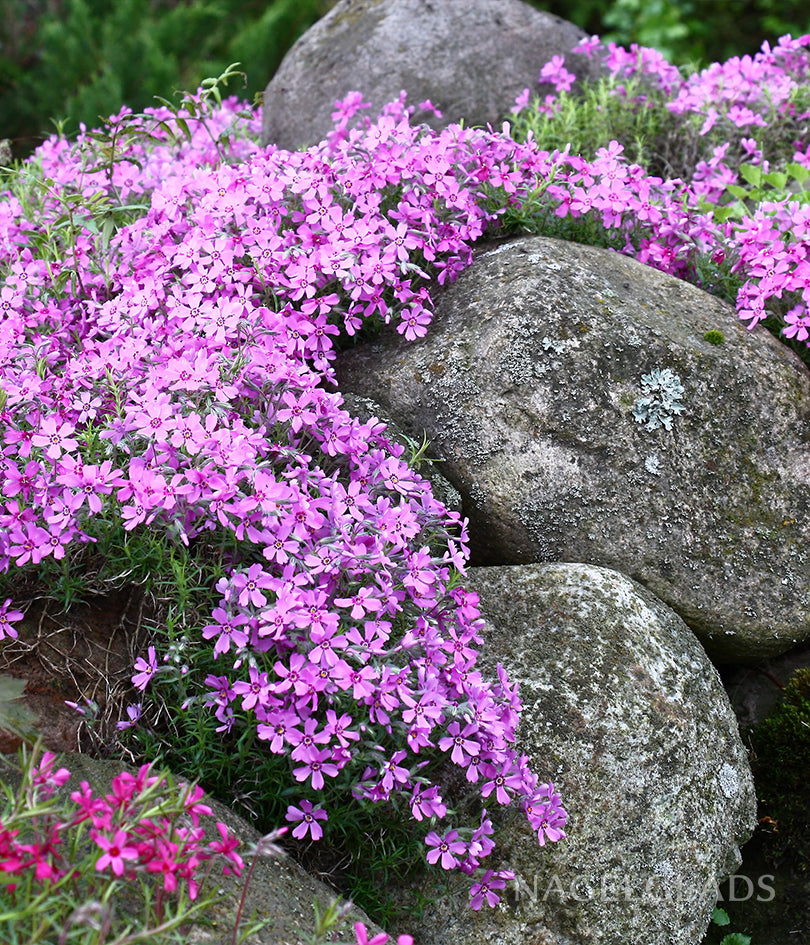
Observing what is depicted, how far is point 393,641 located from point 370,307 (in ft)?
3.85

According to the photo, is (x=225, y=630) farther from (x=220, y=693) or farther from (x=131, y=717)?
(x=131, y=717)

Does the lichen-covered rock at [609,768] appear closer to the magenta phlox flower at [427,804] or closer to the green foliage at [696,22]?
the magenta phlox flower at [427,804]

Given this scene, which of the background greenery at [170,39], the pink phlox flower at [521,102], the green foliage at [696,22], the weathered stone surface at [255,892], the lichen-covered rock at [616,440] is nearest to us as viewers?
the weathered stone surface at [255,892]

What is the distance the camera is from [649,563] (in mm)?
2910

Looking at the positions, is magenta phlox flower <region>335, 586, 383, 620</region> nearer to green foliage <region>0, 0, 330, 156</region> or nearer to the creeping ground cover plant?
the creeping ground cover plant

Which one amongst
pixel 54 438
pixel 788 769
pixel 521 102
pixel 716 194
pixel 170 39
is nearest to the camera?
pixel 54 438

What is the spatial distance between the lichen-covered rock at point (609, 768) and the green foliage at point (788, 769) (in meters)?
0.26

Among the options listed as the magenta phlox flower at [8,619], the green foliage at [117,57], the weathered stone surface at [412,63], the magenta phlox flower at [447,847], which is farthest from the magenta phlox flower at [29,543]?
the green foliage at [117,57]

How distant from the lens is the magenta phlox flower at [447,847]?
82.4 inches

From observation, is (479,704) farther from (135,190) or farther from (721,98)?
(721,98)

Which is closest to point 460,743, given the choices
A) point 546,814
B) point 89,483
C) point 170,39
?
point 546,814

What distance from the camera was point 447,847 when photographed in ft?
6.97

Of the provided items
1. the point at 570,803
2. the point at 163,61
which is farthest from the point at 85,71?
the point at 570,803

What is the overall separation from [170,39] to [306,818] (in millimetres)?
8465
